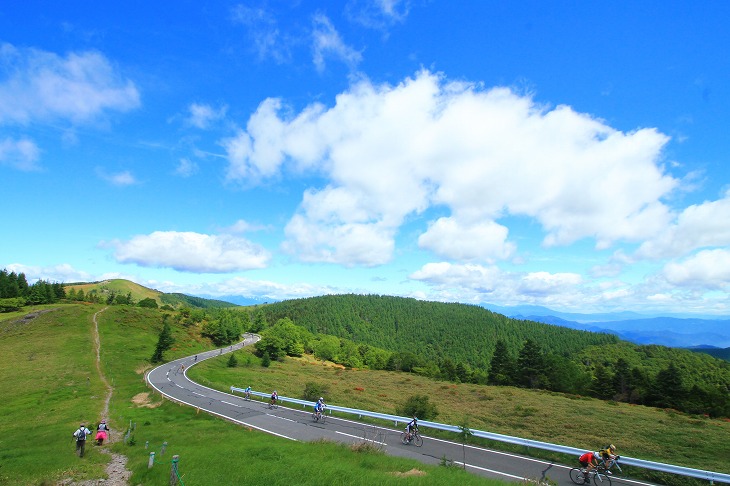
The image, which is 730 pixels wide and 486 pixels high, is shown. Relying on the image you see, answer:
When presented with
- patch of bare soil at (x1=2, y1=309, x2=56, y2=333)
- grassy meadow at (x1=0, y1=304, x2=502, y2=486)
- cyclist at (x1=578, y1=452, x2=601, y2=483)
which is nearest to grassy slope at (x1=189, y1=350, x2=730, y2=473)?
cyclist at (x1=578, y1=452, x2=601, y2=483)

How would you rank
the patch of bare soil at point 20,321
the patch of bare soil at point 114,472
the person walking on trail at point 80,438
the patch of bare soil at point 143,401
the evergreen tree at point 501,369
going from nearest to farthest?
the patch of bare soil at point 114,472, the person walking on trail at point 80,438, the patch of bare soil at point 143,401, the patch of bare soil at point 20,321, the evergreen tree at point 501,369

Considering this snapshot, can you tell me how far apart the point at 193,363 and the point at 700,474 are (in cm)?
7146

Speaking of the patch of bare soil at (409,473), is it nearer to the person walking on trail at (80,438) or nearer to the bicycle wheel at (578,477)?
the bicycle wheel at (578,477)

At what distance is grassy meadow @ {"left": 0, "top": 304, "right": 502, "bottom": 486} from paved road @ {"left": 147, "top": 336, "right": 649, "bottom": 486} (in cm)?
233

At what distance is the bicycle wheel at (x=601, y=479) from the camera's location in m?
15.5

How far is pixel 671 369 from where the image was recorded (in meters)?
64.6

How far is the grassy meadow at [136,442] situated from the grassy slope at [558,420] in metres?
13.8

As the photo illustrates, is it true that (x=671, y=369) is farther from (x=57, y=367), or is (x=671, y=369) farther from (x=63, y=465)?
(x=57, y=367)

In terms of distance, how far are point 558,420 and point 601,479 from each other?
20.5m

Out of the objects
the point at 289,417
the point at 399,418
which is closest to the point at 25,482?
the point at 289,417

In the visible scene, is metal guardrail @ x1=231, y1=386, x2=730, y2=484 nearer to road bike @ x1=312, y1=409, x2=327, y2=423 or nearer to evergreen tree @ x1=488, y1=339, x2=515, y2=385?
road bike @ x1=312, y1=409, x2=327, y2=423

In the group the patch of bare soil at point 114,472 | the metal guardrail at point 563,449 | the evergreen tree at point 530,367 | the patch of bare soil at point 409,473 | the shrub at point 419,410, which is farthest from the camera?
the evergreen tree at point 530,367

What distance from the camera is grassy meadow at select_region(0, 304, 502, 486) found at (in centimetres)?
1366

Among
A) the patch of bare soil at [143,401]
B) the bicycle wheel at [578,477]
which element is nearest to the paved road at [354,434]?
the bicycle wheel at [578,477]
